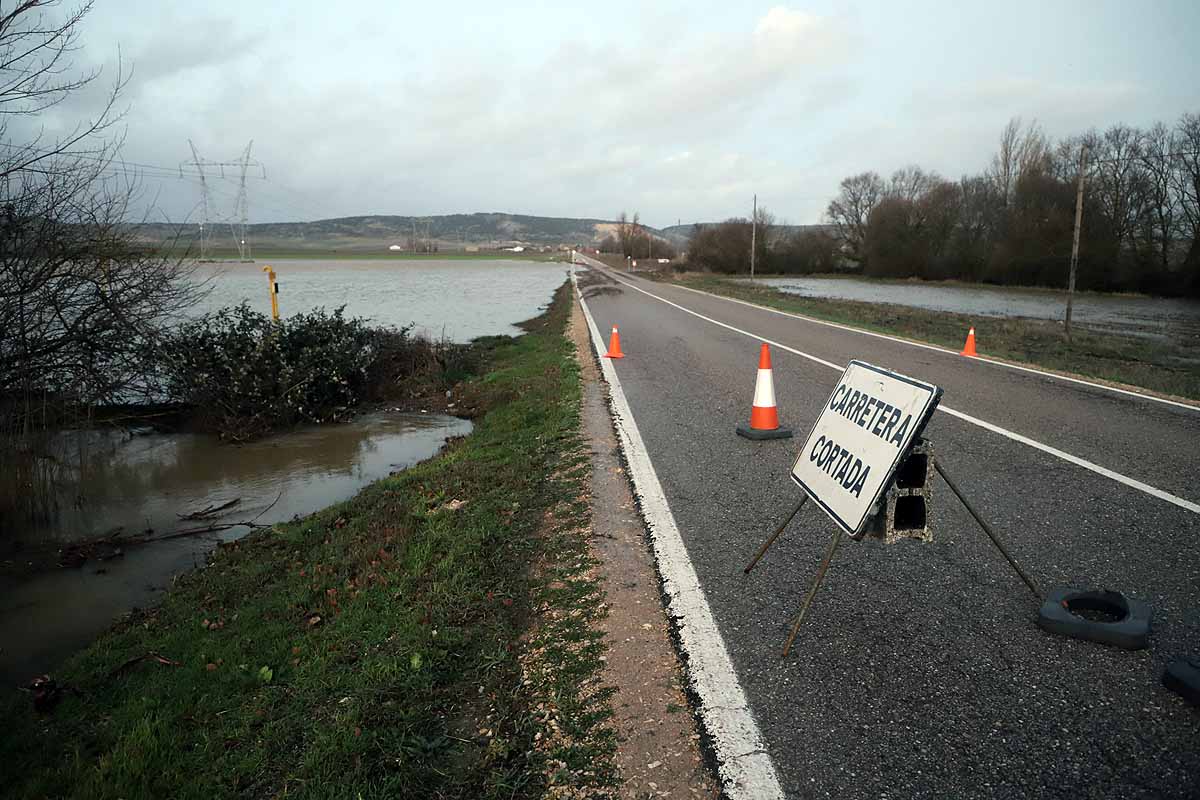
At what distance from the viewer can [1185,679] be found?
2750 millimetres

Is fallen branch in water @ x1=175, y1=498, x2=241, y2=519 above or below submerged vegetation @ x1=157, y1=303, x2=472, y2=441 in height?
below

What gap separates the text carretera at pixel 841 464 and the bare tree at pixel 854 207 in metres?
89.1

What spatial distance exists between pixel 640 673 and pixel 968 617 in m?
1.69

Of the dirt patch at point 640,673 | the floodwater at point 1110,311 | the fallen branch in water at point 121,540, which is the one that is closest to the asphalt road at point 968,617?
the dirt patch at point 640,673

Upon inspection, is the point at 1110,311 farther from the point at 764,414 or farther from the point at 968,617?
the point at 968,617

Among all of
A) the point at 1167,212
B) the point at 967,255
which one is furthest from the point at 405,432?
the point at 967,255

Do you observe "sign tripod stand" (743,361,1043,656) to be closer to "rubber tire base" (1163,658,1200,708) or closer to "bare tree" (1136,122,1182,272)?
"rubber tire base" (1163,658,1200,708)

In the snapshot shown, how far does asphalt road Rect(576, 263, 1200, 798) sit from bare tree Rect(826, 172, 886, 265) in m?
86.7

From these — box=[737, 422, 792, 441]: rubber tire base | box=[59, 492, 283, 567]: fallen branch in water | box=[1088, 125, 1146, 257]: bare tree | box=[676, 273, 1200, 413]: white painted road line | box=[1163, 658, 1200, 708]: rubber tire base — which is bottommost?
box=[59, 492, 283, 567]: fallen branch in water

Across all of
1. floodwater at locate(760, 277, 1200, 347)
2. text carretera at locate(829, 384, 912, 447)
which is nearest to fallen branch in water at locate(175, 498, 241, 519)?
text carretera at locate(829, 384, 912, 447)

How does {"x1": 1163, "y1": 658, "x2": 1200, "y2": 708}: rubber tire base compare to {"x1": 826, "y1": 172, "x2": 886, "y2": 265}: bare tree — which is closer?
{"x1": 1163, "y1": 658, "x2": 1200, "y2": 708}: rubber tire base

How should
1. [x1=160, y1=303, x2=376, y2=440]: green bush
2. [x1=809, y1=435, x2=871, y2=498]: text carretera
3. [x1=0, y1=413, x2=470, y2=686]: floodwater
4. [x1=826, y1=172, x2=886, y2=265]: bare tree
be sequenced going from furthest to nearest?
[x1=826, y1=172, x2=886, y2=265]: bare tree, [x1=160, y1=303, x2=376, y2=440]: green bush, [x1=0, y1=413, x2=470, y2=686]: floodwater, [x1=809, y1=435, x2=871, y2=498]: text carretera

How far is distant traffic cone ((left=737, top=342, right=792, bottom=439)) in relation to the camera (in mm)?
6875

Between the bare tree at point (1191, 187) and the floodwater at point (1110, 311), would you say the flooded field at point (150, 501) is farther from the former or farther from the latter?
the bare tree at point (1191, 187)
